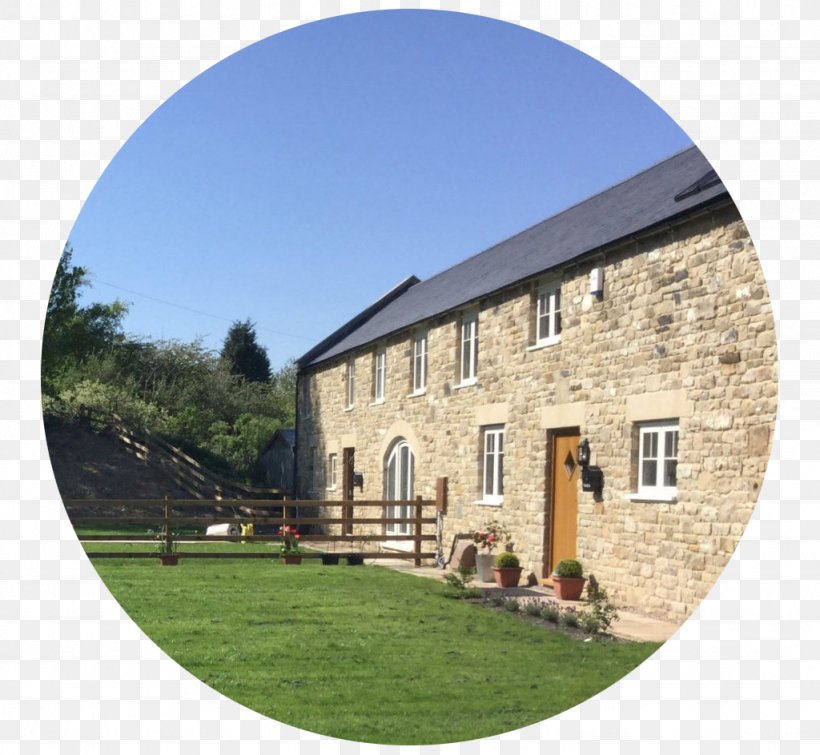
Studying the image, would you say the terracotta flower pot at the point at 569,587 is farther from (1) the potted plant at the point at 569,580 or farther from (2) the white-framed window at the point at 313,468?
(2) the white-framed window at the point at 313,468

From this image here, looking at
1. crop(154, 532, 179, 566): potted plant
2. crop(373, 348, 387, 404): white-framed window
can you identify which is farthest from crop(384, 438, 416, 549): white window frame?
crop(154, 532, 179, 566): potted plant

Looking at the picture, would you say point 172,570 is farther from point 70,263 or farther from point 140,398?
point 70,263

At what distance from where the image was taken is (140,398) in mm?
13141

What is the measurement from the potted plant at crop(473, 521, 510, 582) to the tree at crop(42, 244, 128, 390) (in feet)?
19.0

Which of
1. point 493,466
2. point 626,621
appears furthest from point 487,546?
point 626,621

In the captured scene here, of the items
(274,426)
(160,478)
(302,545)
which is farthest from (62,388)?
(274,426)

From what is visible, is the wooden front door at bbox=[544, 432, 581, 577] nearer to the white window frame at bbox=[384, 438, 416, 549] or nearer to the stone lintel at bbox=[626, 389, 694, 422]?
the stone lintel at bbox=[626, 389, 694, 422]

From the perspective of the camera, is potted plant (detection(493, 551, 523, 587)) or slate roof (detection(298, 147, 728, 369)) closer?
slate roof (detection(298, 147, 728, 369))

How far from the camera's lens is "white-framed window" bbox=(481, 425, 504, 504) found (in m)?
13.5

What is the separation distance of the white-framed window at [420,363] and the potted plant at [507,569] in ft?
15.2

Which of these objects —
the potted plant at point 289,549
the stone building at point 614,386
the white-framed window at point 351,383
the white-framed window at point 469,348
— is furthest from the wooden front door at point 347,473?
the white-framed window at point 469,348

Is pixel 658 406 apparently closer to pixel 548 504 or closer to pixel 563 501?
pixel 563 501

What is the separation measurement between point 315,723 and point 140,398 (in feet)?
25.5

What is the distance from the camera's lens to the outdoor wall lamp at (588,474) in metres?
10.7
